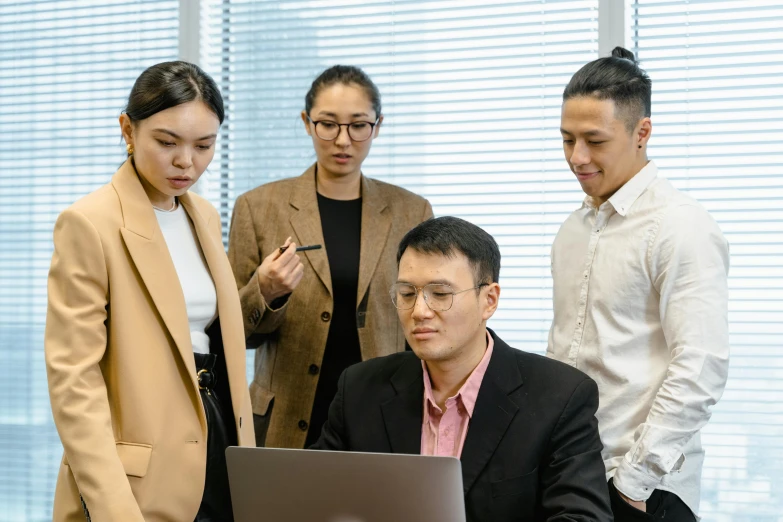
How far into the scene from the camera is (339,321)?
2436 millimetres

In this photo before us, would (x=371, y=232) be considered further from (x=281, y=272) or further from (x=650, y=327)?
(x=650, y=327)

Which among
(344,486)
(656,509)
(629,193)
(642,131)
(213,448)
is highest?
(642,131)

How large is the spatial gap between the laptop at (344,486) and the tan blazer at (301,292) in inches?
36.2

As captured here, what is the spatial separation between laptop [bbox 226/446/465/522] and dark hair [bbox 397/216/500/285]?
56 cm

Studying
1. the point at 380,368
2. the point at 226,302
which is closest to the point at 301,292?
the point at 226,302

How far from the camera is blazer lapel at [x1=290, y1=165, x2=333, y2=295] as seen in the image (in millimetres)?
2432

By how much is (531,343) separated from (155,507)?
5.44 ft

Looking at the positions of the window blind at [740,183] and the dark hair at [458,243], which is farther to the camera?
the window blind at [740,183]

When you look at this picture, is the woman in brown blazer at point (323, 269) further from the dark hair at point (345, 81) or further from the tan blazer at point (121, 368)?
the tan blazer at point (121, 368)

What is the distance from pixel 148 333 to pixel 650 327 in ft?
3.62

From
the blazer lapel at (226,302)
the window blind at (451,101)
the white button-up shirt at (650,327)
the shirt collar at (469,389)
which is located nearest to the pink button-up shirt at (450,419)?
the shirt collar at (469,389)

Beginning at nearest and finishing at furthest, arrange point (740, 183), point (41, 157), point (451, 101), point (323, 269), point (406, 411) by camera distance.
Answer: point (406, 411)
point (323, 269)
point (740, 183)
point (451, 101)
point (41, 157)

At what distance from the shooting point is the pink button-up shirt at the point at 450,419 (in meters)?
1.77

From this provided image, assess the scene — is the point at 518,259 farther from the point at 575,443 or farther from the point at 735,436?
the point at 575,443
